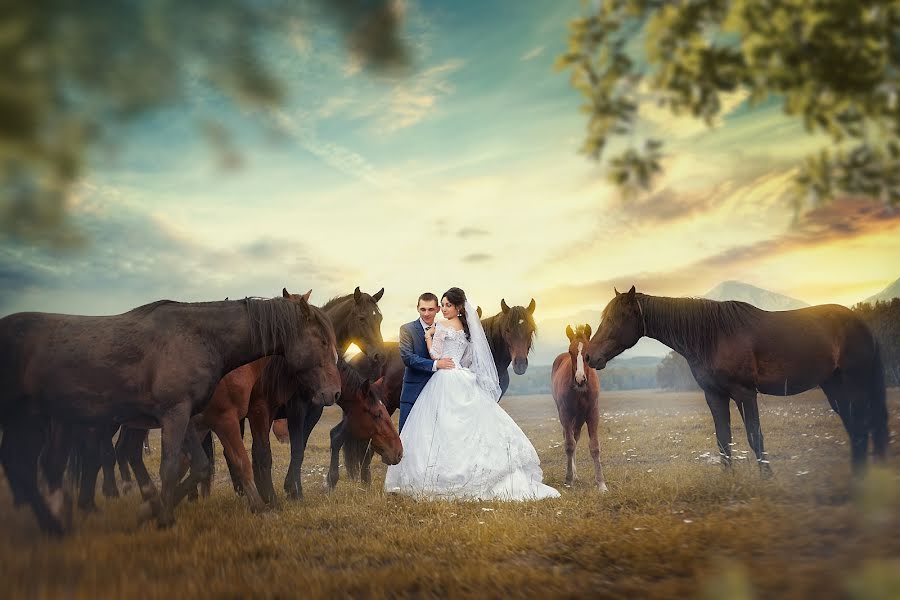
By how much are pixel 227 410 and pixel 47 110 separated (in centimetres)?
520

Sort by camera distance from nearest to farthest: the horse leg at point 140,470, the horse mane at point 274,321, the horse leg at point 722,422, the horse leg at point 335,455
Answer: the horse leg at point 140,470
the horse mane at point 274,321
the horse leg at point 722,422
the horse leg at point 335,455

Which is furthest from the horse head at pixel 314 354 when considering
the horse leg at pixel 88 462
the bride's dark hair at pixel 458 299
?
the bride's dark hair at pixel 458 299

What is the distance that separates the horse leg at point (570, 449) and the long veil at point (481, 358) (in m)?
1.72

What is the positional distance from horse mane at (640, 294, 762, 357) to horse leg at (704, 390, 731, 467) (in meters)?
0.66

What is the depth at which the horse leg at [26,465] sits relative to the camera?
5191mm

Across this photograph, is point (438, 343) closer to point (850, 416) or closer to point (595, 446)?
point (595, 446)

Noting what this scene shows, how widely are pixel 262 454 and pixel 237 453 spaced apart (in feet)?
2.22

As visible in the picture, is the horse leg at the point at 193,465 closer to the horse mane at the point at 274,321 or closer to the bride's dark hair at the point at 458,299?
the horse mane at the point at 274,321

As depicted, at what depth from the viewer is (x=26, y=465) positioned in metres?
5.44

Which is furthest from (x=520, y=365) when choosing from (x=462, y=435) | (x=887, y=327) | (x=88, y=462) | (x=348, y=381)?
(x=887, y=327)

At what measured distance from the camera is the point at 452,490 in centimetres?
834

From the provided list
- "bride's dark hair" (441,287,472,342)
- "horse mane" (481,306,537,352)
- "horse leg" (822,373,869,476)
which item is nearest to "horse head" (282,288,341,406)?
"bride's dark hair" (441,287,472,342)

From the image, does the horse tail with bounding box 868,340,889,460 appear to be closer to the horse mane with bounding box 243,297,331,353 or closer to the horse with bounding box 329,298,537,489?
the horse with bounding box 329,298,537,489

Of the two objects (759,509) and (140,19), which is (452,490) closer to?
(759,509)
